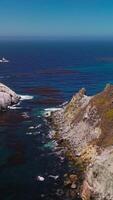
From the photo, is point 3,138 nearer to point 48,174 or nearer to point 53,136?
point 53,136

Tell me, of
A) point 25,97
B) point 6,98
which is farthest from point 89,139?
point 25,97

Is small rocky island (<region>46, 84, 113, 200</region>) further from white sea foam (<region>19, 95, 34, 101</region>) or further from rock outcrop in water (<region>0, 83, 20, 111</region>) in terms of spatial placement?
white sea foam (<region>19, 95, 34, 101</region>)

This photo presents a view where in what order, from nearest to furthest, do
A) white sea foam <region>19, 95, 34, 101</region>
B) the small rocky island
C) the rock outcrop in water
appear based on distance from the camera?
the small rocky island → the rock outcrop in water → white sea foam <region>19, 95, 34, 101</region>

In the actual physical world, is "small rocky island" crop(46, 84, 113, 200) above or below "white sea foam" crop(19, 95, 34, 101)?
above

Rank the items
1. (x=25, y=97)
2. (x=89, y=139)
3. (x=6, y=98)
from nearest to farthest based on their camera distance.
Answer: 1. (x=89, y=139)
2. (x=6, y=98)
3. (x=25, y=97)

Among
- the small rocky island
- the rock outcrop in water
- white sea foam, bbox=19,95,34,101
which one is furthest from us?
white sea foam, bbox=19,95,34,101

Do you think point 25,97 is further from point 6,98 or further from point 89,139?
point 89,139

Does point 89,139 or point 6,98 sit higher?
point 6,98

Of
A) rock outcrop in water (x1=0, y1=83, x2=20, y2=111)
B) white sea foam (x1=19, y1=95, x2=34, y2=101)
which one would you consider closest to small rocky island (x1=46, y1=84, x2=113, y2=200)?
rock outcrop in water (x1=0, y1=83, x2=20, y2=111)

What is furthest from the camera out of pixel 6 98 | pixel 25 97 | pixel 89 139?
pixel 25 97
